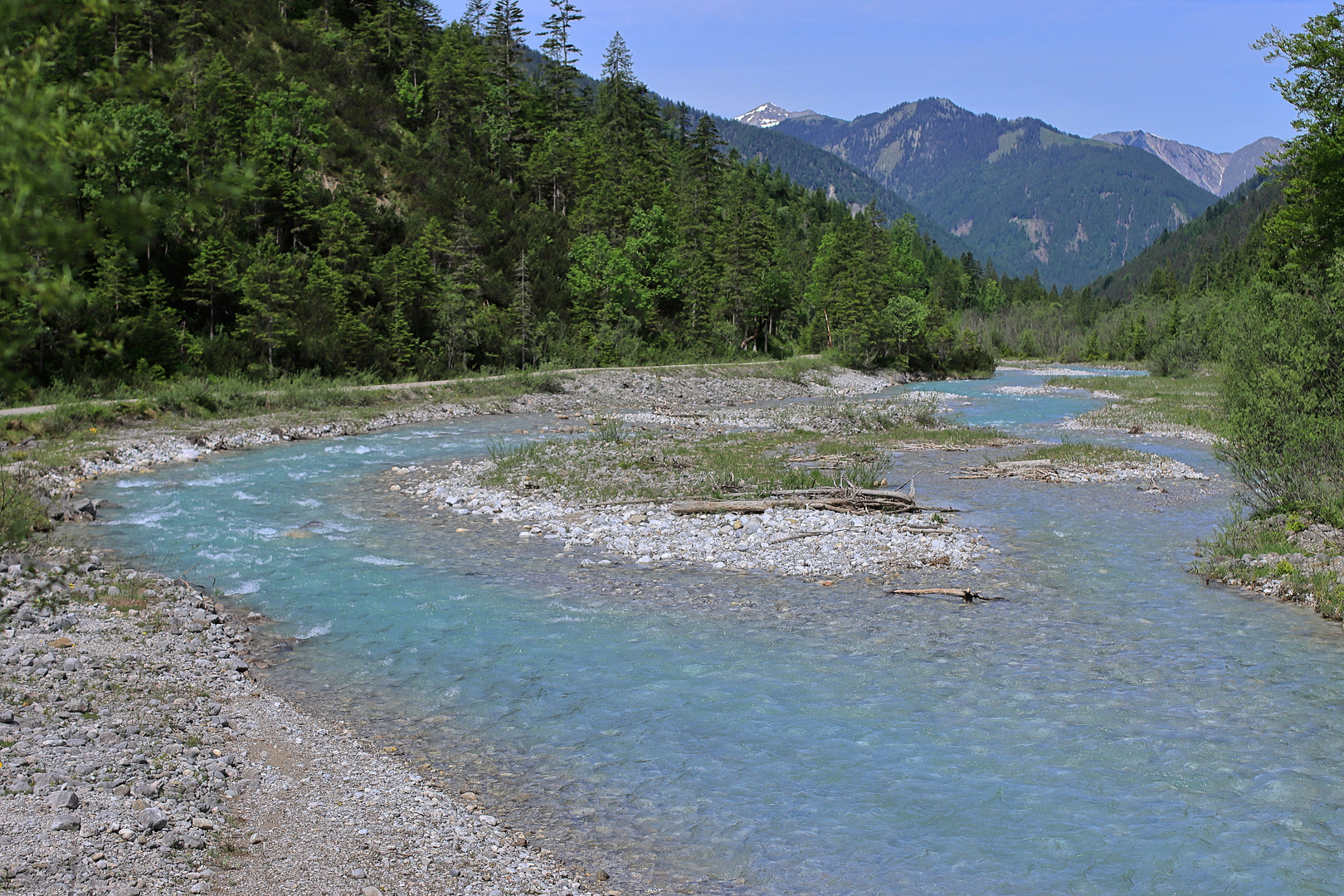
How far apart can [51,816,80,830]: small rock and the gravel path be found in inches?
0.5

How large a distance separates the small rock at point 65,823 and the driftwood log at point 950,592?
10.8 metres

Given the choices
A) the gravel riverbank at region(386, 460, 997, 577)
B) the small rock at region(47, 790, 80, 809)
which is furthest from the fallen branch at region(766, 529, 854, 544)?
the small rock at region(47, 790, 80, 809)

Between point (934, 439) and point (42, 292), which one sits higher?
point (42, 292)

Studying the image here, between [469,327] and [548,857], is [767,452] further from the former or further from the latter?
[469,327]

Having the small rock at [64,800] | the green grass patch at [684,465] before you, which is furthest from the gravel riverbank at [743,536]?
the small rock at [64,800]

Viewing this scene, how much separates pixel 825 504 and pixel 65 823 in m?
14.5

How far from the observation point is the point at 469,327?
50281 millimetres

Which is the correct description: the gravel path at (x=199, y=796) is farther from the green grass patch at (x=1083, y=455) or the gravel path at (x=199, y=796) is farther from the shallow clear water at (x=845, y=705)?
the green grass patch at (x=1083, y=455)

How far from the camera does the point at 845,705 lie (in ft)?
30.9

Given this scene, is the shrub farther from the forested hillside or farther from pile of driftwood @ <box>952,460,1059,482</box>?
the forested hillside

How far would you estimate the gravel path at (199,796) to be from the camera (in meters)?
5.74

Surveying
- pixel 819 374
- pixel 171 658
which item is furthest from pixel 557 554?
pixel 819 374

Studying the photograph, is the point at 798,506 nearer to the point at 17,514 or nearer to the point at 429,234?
the point at 17,514

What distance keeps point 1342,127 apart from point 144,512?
30.6m
